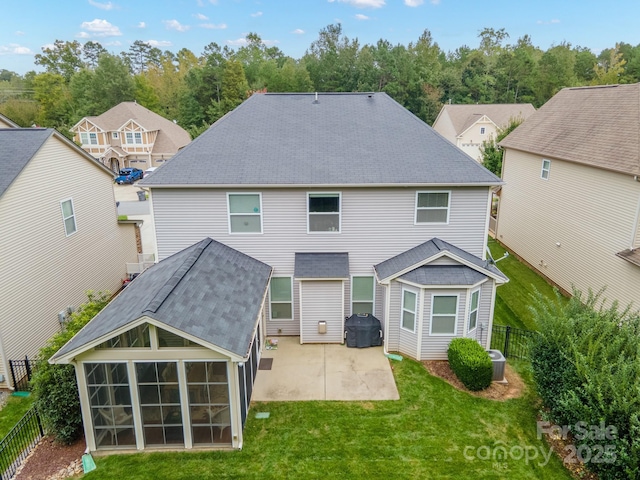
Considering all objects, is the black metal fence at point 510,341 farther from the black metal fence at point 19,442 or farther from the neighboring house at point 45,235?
the neighboring house at point 45,235

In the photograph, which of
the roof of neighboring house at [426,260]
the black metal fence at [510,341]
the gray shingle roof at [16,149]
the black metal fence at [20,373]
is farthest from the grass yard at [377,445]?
the gray shingle roof at [16,149]

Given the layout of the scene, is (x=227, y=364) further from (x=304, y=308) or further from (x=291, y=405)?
(x=304, y=308)

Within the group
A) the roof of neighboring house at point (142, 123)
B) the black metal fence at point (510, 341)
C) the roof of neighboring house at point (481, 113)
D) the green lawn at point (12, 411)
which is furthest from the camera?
the roof of neighboring house at point (481, 113)

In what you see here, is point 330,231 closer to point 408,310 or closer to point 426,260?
point 426,260

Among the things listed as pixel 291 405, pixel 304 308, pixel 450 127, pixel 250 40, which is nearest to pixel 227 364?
pixel 291 405

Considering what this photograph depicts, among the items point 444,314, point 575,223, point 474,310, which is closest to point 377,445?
point 444,314
